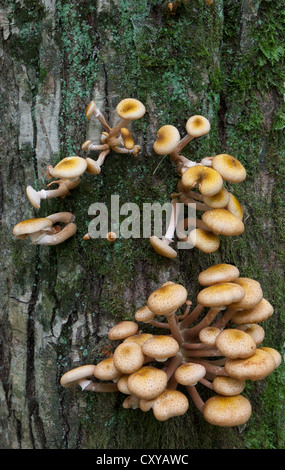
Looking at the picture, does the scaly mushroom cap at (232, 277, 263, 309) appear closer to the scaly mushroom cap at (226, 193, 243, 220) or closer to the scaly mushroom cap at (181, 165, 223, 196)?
the scaly mushroom cap at (226, 193, 243, 220)

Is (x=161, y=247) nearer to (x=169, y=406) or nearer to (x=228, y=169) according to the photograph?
(x=228, y=169)

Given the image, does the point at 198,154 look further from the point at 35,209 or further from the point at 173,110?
the point at 35,209

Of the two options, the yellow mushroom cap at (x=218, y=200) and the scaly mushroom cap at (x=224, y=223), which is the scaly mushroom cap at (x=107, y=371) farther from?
the yellow mushroom cap at (x=218, y=200)

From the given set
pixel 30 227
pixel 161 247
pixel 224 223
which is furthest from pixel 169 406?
pixel 30 227

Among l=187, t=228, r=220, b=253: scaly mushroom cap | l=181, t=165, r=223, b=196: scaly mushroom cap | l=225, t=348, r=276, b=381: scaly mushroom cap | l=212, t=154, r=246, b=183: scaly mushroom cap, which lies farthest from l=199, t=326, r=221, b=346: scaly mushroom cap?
l=212, t=154, r=246, b=183: scaly mushroom cap

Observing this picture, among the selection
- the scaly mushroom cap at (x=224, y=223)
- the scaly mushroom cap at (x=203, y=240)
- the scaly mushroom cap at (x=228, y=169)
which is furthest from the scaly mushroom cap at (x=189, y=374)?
the scaly mushroom cap at (x=228, y=169)

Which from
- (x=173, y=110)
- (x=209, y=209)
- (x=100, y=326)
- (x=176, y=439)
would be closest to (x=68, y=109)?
(x=173, y=110)
